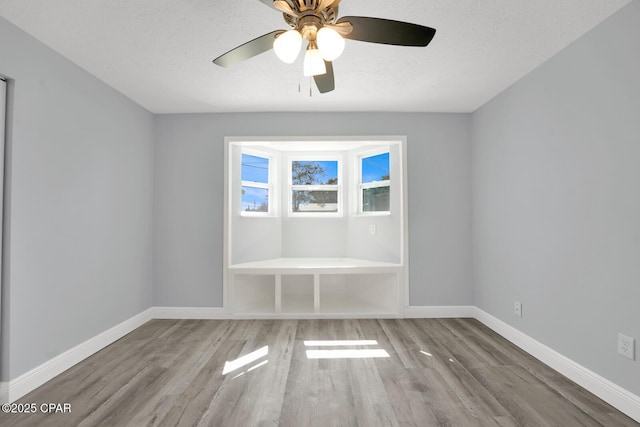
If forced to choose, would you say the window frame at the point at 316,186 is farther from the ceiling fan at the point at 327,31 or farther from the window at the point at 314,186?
the ceiling fan at the point at 327,31

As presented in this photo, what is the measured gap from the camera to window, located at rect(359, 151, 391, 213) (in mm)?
4270

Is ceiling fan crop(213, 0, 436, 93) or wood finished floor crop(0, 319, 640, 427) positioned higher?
ceiling fan crop(213, 0, 436, 93)

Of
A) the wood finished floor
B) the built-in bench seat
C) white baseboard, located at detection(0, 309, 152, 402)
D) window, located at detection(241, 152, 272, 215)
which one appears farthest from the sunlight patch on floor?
window, located at detection(241, 152, 272, 215)

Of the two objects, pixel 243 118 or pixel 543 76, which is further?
pixel 243 118

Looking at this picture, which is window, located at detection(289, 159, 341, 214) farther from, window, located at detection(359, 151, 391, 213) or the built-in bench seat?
the built-in bench seat

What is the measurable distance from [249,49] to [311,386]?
Answer: 2.17 meters

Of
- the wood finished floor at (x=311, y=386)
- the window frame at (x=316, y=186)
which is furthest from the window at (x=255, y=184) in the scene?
the wood finished floor at (x=311, y=386)

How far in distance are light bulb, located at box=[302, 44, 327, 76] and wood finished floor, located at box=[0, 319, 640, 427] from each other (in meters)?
1.95

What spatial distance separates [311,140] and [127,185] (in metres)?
2.03

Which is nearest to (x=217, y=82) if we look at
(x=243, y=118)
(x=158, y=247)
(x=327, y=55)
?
(x=243, y=118)

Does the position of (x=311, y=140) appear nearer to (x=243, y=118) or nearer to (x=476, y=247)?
(x=243, y=118)

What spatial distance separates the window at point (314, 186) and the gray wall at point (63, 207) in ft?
6.75

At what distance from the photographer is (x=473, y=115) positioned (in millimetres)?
3863

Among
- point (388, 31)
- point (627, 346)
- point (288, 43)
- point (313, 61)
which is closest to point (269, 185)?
point (313, 61)
